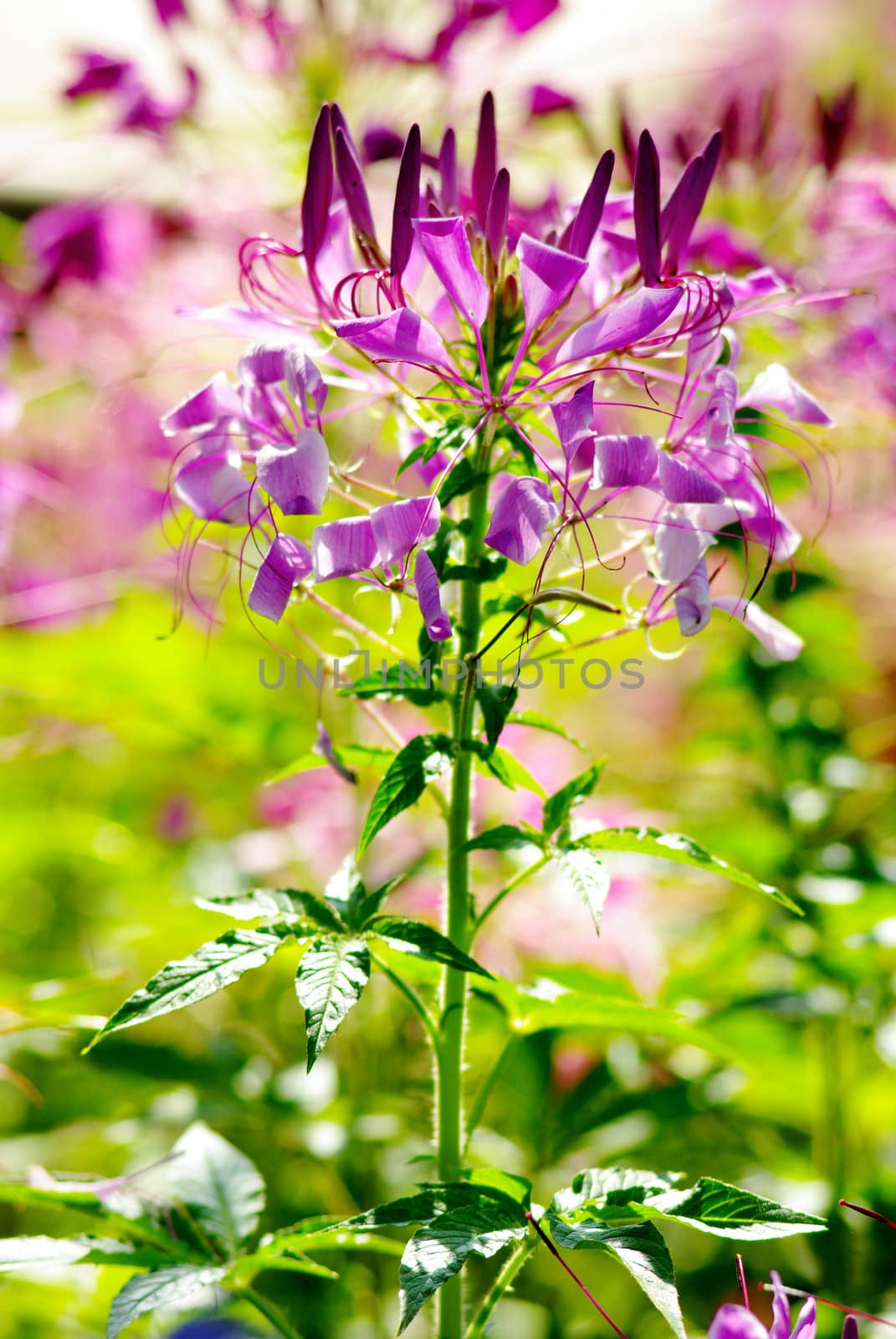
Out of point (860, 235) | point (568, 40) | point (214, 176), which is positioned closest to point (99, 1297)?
point (214, 176)

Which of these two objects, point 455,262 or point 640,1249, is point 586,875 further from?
point 455,262

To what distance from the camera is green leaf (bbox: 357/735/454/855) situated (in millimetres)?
436

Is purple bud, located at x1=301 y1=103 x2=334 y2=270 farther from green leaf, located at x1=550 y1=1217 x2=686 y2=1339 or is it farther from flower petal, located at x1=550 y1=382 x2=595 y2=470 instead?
green leaf, located at x1=550 y1=1217 x2=686 y2=1339

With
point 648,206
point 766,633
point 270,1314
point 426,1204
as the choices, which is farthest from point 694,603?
point 270,1314

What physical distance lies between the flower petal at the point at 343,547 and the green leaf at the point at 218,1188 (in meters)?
0.32

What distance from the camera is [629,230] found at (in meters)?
0.55

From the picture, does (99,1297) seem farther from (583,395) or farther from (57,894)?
(57,894)

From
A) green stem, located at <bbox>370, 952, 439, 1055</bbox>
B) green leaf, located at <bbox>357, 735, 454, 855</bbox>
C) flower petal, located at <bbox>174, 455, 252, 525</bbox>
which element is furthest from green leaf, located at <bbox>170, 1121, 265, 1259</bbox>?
flower petal, located at <bbox>174, 455, 252, 525</bbox>

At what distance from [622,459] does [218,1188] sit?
0.42 meters

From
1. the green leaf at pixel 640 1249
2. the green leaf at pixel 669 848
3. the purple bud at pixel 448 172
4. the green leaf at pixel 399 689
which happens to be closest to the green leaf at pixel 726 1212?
the green leaf at pixel 640 1249

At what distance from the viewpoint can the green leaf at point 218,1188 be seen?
1.77ft

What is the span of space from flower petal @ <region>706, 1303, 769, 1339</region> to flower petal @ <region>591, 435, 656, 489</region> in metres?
0.32

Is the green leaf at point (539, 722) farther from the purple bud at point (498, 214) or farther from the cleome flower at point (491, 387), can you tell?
the purple bud at point (498, 214)

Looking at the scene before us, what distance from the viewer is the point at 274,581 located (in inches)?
17.7
